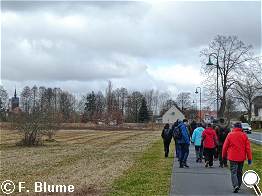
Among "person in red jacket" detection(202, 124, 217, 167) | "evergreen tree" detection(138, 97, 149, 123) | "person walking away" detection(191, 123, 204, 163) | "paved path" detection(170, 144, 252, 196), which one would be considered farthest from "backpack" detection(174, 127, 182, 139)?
"evergreen tree" detection(138, 97, 149, 123)

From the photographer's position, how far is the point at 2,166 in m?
19.9

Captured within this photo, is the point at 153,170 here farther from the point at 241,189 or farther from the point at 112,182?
the point at 241,189

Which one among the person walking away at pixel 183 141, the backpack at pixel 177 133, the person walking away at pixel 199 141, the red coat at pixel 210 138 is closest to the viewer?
the person walking away at pixel 183 141

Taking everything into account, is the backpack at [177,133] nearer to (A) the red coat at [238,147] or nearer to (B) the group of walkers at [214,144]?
(B) the group of walkers at [214,144]

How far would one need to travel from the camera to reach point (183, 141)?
61.9ft

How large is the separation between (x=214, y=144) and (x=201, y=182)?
503 centimetres

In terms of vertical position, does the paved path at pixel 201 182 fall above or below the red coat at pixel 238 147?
below

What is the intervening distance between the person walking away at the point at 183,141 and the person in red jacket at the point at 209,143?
67 cm

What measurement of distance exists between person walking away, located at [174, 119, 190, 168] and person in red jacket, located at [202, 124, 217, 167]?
0.67 m

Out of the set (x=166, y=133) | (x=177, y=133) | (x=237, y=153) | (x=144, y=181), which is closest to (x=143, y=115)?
(x=166, y=133)

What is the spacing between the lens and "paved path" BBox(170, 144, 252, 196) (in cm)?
1214

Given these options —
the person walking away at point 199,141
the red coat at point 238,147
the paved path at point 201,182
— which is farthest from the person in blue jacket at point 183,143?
the red coat at point 238,147

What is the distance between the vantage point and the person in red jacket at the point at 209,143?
18.6 metres

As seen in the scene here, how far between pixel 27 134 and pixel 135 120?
92.7 m
